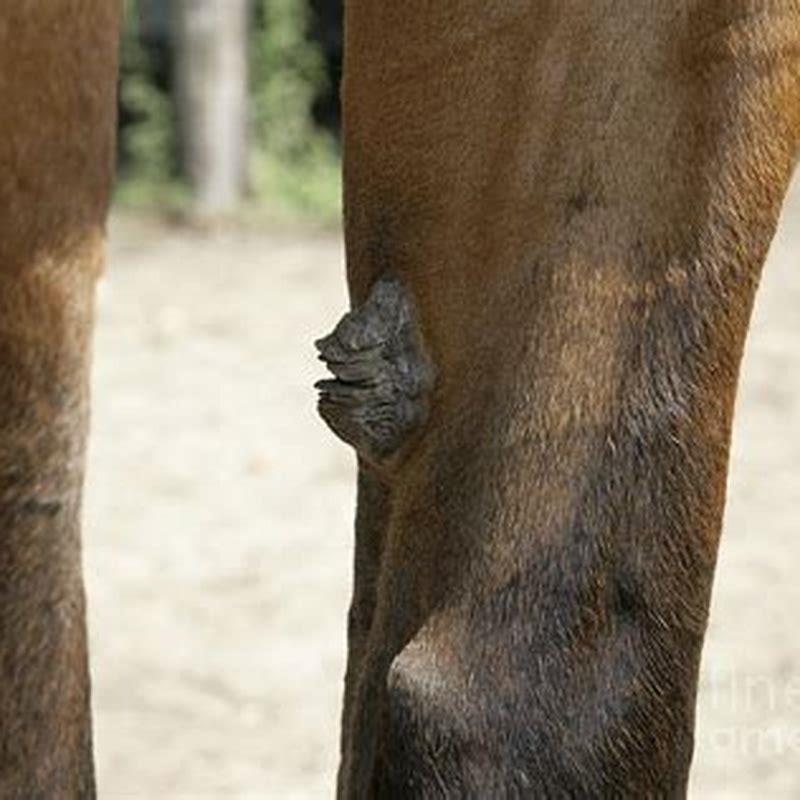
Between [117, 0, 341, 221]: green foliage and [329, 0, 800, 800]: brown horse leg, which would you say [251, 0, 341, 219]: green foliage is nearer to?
[117, 0, 341, 221]: green foliage

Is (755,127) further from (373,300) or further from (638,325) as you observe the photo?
(373,300)

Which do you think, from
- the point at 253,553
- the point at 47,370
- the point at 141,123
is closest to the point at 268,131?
the point at 141,123

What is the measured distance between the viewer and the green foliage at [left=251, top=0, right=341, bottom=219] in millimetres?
6562

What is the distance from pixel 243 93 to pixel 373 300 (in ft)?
16.8

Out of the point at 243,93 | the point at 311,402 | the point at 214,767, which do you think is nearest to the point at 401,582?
the point at 214,767

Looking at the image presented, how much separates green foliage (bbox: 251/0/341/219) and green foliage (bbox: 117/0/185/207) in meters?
0.21

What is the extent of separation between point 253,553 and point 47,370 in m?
1.90

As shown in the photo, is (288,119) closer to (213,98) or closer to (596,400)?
(213,98)

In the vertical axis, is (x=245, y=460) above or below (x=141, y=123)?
below

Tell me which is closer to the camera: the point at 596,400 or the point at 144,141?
the point at 596,400

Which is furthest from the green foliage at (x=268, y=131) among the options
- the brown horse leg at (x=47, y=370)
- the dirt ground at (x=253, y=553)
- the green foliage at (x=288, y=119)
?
the brown horse leg at (x=47, y=370)

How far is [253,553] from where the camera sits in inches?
149

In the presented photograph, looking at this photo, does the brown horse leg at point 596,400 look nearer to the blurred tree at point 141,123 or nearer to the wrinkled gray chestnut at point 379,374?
the wrinkled gray chestnut at point 379,374

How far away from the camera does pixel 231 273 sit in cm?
576
